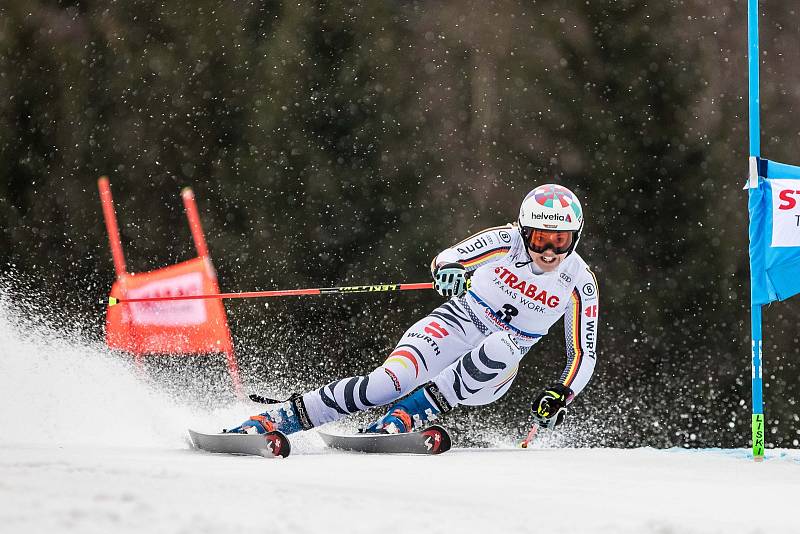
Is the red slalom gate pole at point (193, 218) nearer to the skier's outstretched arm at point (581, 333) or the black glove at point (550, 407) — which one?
the skier's outstretched arm at point (581, 333)

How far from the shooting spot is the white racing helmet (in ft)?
13.3

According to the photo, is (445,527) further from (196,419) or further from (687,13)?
(687,13)

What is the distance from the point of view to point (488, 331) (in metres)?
4.37

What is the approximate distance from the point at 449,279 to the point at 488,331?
1.58 ft

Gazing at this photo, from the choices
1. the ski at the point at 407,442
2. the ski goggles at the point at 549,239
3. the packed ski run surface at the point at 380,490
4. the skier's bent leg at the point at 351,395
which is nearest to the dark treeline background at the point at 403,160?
the packed ski run surface at the point at 380,490

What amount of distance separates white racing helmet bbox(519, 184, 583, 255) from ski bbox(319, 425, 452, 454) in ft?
3.15

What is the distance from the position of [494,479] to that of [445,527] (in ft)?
3.10

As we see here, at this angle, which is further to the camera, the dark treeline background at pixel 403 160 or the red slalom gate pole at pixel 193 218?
the red slalom gate pole at pixel 193 218

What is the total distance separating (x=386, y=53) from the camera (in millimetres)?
7293

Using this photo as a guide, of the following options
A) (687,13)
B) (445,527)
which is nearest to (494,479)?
(445,527)

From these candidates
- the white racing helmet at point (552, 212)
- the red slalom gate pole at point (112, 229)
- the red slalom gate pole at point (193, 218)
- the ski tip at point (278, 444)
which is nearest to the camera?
the ski tip at point (278, 444)

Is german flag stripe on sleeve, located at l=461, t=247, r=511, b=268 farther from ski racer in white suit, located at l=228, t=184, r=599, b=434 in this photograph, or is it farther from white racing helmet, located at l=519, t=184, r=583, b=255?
white racing helmet, located at l=519, t=184, r=583, b=255

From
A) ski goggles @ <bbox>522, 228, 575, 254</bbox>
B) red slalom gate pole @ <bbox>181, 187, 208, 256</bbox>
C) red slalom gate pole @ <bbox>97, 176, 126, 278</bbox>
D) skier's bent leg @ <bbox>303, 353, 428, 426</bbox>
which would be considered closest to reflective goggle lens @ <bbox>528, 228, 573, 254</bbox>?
ski goggles @ <bbox>522, 228, 575, 254</bbox>

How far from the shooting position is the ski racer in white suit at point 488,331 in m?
4.00
